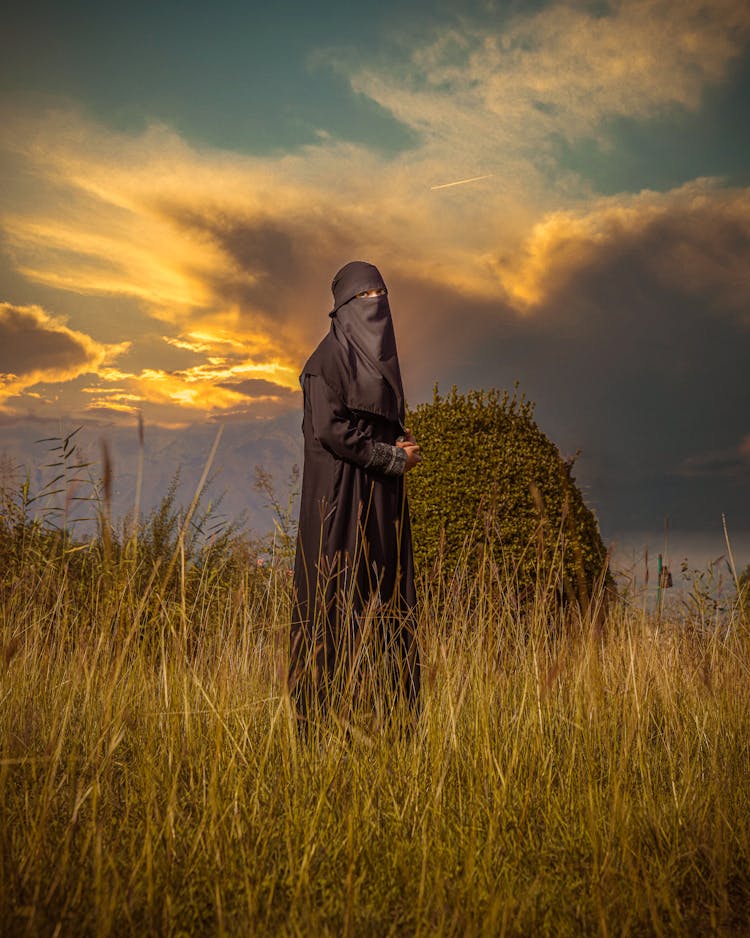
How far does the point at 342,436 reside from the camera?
147 inches

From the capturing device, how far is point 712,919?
2.00 meters

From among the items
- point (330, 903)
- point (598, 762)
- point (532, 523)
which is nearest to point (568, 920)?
point (330, 903)

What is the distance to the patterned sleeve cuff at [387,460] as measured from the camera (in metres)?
3.79

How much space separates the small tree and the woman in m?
2.16

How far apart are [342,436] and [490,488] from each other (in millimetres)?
2710

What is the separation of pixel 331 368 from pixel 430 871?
7.46 feet

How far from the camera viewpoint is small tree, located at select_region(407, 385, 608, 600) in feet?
20.3

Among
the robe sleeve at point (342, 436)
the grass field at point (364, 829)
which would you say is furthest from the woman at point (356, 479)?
the grass field at point (364, 829)

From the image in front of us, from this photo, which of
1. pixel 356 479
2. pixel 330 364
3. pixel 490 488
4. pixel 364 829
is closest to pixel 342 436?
pixel 356 479

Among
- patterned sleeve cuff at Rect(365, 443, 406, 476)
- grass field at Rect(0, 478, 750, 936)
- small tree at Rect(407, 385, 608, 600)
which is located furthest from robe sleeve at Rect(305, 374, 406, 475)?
small tree at Rect(407, 385, 608, 600)

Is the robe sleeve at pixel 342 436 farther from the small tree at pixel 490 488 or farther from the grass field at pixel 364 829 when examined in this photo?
the small tree at pixel 490 488

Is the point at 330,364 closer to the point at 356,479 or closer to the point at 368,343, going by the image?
the point at 368,343

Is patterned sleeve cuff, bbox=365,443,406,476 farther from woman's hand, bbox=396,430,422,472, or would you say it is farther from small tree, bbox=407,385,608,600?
small tree, bbox=407,385,608,600

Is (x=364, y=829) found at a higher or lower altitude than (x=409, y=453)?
lower
